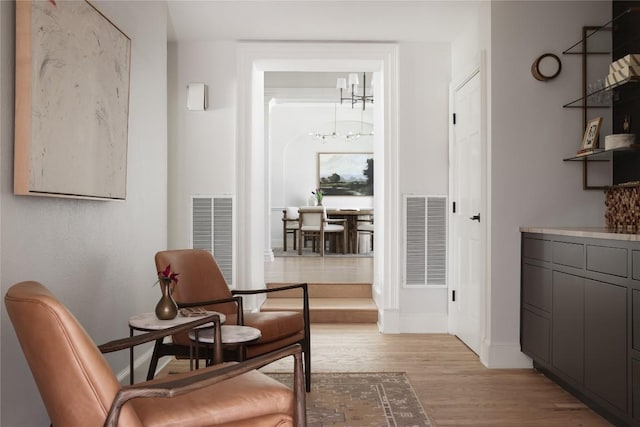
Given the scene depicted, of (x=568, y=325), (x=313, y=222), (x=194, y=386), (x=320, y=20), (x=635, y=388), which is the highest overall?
(x=320, y=20)

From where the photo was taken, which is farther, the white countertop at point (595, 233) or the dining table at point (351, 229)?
the dining table at point (351, 229)

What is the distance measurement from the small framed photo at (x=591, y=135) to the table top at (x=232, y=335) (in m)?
2.48

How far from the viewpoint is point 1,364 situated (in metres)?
1.98

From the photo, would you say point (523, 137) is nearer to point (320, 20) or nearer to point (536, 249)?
point (536, 249)

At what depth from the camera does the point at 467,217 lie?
Answer: 4488 millimetres

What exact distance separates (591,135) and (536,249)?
827mm

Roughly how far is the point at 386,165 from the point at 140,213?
7.55 ft

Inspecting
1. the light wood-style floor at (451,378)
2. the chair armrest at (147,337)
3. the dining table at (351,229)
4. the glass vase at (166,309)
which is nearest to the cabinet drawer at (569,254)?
the light wood-style floor at (451,378)

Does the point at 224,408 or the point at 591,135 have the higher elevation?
the point at 591,135

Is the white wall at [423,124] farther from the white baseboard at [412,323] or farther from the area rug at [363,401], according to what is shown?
the area rug at [363,401]

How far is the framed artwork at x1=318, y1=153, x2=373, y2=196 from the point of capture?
454 inches

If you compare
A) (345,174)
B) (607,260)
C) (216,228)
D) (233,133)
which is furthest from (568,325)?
(345,174)

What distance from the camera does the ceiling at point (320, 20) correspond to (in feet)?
13.3

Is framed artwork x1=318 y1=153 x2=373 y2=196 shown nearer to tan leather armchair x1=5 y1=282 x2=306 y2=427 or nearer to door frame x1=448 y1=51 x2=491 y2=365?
door frame x1=448 y1=51 x2=491 y2=365
